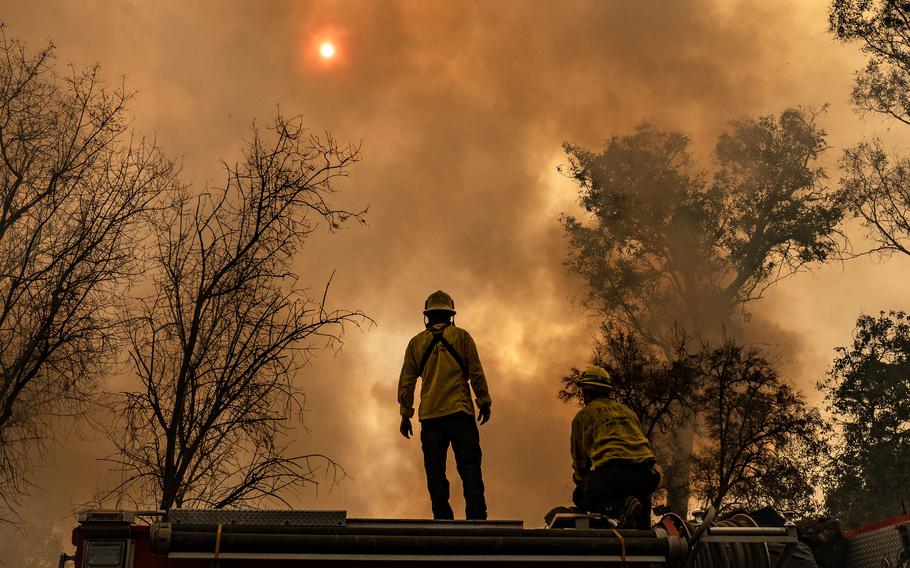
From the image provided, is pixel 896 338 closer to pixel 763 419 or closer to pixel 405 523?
pixel 763 419

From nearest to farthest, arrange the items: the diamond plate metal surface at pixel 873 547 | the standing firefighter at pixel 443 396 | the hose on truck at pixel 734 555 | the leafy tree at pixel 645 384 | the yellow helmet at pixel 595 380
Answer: the hose on truck at pixel 734 555 < the diamond plate metal surface at pixel 873 547 < the yellow helmet at pixel 595 380 < the standing firefighter at pixel 443 396 < the leafy tree at pixel 645 384

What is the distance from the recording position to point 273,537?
423 centimetres

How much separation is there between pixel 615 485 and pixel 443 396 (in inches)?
70.3

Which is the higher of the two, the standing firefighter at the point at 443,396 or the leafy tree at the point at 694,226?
the leafy tree at the point at 694,226

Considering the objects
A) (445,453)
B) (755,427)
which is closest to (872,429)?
(755,427)

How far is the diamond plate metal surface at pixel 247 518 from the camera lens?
14.6 feet

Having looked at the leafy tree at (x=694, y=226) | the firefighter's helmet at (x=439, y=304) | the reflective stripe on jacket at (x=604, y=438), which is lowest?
the reflective stripe on jacket at (x=604, y=438)

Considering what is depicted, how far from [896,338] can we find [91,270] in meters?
23.6

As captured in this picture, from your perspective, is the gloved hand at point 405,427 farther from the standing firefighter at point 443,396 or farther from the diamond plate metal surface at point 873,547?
the diamond plate metal surface at point 873,547

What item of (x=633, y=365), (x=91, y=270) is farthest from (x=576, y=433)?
(x=633, y=365)

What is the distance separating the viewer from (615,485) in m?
7.17

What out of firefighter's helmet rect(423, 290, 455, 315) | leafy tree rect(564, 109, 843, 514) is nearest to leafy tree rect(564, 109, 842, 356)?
leafy tree rect(564, 109, 843, 514)

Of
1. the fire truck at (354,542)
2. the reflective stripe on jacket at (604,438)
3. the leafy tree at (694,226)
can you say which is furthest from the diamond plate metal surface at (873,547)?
the leafy tree at (694,226)

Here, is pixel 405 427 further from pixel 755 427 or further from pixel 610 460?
pixel 755 427
